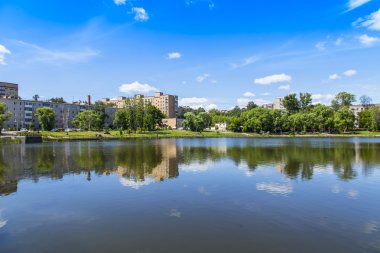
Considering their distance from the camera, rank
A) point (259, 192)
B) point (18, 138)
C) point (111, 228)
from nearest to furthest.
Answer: point (111, 228), point (259, 192), point (18, 138)

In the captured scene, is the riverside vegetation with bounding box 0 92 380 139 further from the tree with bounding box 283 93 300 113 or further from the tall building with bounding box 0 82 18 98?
the tall building with bounding box 0 82 18 98

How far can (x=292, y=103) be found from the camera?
174 metres

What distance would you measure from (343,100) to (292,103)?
3227 cm

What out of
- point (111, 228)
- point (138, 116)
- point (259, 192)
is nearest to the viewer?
point (111, 228)

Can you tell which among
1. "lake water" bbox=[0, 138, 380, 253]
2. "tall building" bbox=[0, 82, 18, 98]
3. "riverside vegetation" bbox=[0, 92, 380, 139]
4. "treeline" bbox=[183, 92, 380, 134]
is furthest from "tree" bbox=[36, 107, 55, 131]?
"lake water" bbox=[0, 138, 380, 253]

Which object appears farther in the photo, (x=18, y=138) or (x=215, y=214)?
(x=18, y=138)

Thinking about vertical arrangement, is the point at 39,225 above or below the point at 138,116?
below

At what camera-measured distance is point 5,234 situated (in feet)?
43.8

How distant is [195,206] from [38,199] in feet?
35.6

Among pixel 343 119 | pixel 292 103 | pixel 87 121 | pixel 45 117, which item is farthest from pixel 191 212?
pixel 292 103

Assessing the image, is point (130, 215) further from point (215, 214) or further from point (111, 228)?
point (215, 214)

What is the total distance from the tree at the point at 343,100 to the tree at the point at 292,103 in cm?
2274

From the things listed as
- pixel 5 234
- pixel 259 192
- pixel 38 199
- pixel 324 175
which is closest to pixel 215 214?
pixel 259 192

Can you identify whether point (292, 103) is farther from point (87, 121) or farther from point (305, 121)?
point (87, 121)
